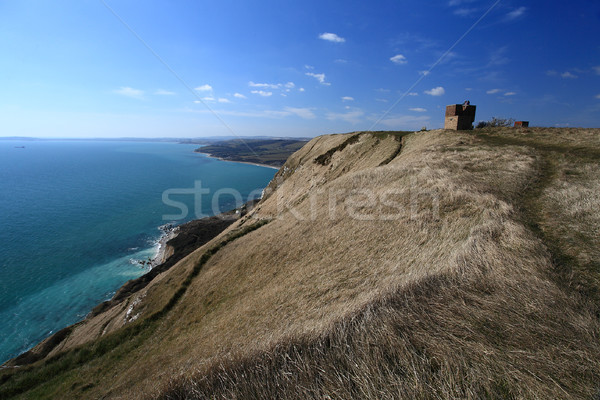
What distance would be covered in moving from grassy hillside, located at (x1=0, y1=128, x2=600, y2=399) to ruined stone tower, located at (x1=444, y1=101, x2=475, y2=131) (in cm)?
450

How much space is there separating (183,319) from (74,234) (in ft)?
194

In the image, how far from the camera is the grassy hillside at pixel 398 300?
4789 millimetres

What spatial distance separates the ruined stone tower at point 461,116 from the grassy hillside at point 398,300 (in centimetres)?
450

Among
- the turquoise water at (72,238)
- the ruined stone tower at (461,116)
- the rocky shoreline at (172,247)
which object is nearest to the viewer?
the rocky shoreline at (172,247)

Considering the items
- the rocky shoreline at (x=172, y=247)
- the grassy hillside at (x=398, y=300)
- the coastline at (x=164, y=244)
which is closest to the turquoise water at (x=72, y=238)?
the coastline at (x=164, y=244)

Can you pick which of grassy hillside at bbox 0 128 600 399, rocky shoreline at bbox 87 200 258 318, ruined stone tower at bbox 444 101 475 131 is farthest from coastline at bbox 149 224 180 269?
ruined stone tower at bbox 444 101 475 131

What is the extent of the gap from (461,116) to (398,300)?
3458 cm

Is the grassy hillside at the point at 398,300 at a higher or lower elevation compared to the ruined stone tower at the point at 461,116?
lower

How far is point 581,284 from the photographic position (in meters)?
7.57

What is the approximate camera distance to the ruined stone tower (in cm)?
3270

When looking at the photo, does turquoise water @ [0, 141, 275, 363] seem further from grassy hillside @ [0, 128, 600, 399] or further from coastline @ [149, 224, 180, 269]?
grassy hillside @ [0, 128, 600, 399]

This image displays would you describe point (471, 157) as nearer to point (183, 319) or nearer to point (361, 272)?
point (361, 272)

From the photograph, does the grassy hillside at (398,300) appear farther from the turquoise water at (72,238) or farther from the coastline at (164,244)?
the coastline at (164,244)

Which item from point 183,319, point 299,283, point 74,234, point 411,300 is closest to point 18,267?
point 74,234
